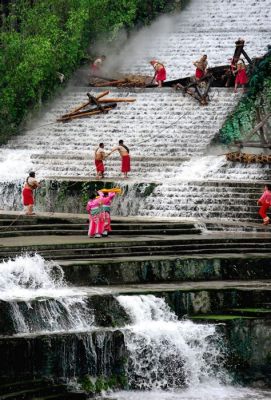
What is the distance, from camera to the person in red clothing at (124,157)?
37.7 meters

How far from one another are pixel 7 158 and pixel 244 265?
42.9 feet

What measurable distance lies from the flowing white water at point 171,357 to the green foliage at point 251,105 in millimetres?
12809

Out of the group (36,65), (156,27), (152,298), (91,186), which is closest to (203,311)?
(152,298)

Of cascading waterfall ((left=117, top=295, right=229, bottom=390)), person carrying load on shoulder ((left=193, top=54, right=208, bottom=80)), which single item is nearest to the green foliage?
person carrying load on shoulder ((left=193, top=54, right=208, bottom=80))

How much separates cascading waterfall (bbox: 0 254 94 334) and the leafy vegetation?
15.0m

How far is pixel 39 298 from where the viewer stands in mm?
26828

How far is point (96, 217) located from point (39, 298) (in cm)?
498

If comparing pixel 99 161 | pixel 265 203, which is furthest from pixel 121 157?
pixel 265 203

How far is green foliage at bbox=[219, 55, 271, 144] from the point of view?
A: 39875 mm

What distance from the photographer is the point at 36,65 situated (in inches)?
1735

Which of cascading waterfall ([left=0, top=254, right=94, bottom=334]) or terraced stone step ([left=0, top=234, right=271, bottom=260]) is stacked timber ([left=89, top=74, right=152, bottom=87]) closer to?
terraced stone step ([left=0, top=234, right=271, bottom=260])

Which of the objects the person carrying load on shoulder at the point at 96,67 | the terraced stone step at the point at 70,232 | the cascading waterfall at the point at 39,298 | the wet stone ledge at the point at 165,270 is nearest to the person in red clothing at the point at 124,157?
the terraced stone step at the point at 70,232

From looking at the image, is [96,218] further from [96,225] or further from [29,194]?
[29,194]

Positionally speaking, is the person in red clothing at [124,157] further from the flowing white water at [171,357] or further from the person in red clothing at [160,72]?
the flowing white water at [171,357]
